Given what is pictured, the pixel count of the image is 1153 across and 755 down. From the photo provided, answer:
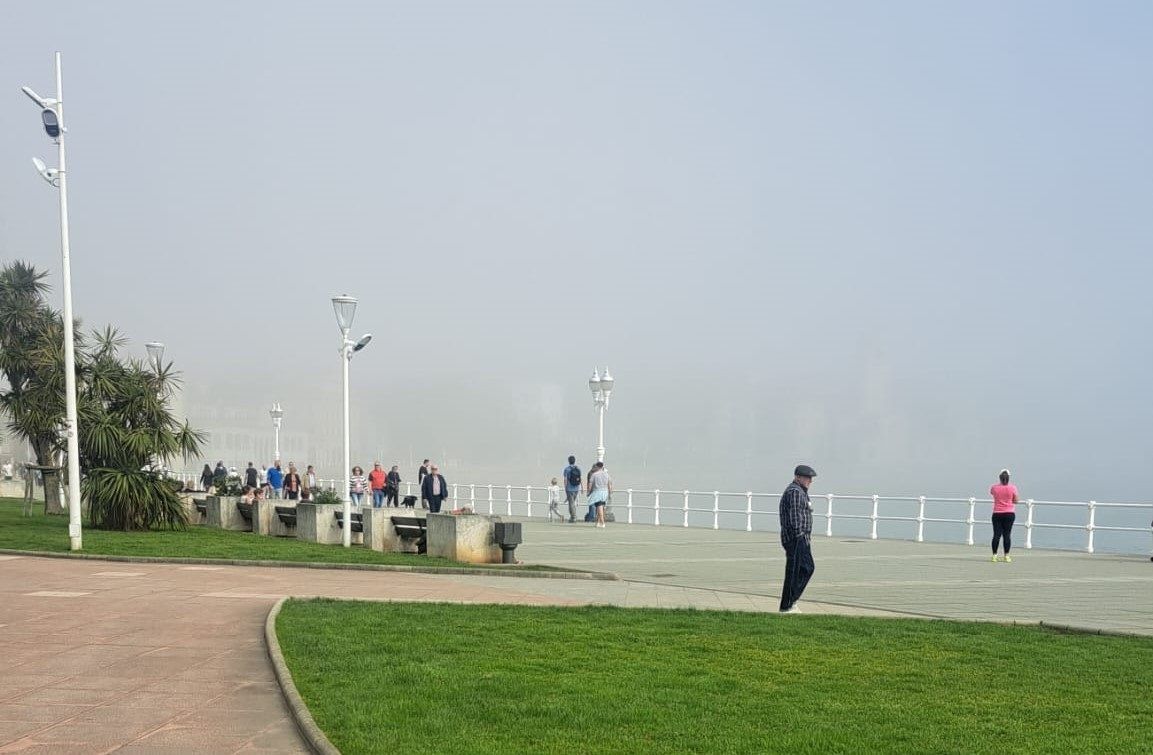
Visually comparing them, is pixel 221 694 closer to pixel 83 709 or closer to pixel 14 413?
pixel 83 709

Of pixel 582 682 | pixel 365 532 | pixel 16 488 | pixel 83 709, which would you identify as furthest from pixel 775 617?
pixel 16 488

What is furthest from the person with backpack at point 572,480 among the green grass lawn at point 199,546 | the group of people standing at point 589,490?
the green grass lawn at point 199,546

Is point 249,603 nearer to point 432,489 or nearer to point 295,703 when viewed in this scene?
point 295,703

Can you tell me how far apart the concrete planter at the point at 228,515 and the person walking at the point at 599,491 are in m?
9.66

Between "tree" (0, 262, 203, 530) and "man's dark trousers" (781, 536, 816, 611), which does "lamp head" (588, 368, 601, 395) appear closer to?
"tree" (0, 262, 203, 530)

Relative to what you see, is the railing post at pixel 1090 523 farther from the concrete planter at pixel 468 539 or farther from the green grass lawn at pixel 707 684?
the green grass lawn at pixel 707 684

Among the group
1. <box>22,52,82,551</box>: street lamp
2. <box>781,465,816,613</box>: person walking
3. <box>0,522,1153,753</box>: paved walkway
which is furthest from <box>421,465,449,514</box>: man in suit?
<box>781,465,816,613</box>: person walking

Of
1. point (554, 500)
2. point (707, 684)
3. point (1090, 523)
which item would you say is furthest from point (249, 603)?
point (554, 500)

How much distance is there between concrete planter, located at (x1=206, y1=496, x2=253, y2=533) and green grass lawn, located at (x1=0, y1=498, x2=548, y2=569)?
3.43 feet

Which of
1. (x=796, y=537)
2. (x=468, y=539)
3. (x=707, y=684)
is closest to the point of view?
(x=707, y=684)

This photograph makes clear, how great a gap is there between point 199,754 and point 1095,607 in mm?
10164

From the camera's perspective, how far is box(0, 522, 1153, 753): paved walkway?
6762 mm

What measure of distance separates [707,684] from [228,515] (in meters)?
21.2

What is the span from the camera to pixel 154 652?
29.8 ft
